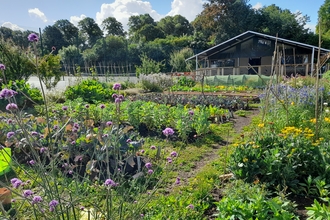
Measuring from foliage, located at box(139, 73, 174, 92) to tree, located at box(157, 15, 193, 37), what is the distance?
46439 mm

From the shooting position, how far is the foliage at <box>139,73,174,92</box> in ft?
46.0

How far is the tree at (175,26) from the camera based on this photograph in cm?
5938

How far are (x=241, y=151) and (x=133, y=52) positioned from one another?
33.0 m

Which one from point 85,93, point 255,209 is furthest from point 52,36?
point 255,209

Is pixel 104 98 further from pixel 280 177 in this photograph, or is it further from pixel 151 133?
pixel 280 177

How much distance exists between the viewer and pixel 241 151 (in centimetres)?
292

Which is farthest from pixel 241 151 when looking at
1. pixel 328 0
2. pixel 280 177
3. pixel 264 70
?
pixel 328 0

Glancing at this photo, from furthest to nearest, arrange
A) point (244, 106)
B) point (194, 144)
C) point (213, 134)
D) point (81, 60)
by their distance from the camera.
A: point (81, 60) → point (244, 106) → point (213, 134) → point (194, 144)

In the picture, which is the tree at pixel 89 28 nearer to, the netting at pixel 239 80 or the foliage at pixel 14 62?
the netting at pixel 239 80

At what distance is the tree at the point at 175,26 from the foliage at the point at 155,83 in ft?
152

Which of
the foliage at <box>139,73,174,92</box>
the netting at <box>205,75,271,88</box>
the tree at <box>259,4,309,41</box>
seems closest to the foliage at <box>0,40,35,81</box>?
the foliage at <box>139,73,174,92</box>

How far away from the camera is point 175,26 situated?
195ft

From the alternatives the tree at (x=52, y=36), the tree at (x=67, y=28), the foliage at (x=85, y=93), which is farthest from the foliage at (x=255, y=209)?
the tree at (x=67, y=28)

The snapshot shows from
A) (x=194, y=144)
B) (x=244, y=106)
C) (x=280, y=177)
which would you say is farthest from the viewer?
(x=244, y=106)
